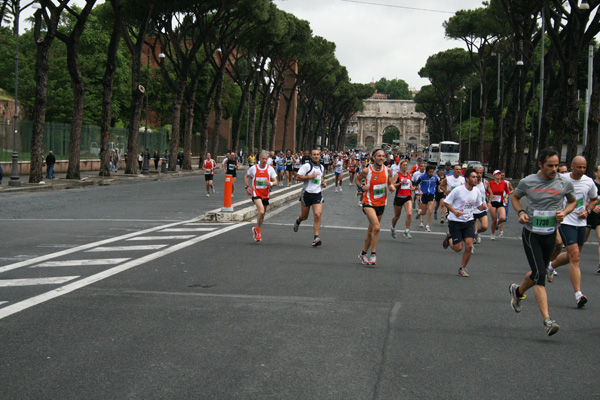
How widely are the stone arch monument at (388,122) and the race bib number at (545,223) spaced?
184m

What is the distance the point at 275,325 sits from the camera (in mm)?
6820

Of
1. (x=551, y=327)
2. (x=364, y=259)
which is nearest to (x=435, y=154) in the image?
(x=364, y=259)

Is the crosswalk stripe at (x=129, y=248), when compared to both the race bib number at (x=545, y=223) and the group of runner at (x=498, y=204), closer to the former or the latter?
the group of runner at (x=498, y=204)

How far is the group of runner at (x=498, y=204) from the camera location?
7.23 metres

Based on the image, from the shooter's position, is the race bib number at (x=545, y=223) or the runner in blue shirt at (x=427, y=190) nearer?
the race bib number at (x=545, y=223)

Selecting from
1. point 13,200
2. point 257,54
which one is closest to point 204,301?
point 13,200

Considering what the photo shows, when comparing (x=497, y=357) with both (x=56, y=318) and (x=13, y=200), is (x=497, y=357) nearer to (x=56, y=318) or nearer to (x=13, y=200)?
(x=56, y=318)

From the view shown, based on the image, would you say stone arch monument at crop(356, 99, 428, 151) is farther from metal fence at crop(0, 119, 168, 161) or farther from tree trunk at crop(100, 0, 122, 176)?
tree trunk at crop(100, 0, 122, 176)

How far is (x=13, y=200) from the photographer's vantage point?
80.3 feet

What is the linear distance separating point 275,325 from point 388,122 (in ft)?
619

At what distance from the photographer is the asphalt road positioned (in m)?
5.10

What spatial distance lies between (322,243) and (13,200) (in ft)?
45.6

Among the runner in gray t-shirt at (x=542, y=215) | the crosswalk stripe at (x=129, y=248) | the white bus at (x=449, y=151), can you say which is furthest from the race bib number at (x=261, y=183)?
the white bus at (x=449, y=151)

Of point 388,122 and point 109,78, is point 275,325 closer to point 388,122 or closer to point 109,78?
point 109,78
